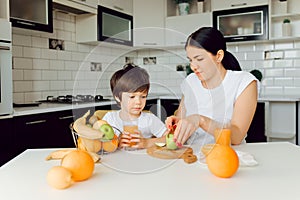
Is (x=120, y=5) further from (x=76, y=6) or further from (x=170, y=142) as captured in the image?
(x=170, y=142)

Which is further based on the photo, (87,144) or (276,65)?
(276,65)

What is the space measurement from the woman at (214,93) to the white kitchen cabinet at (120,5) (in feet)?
6.61

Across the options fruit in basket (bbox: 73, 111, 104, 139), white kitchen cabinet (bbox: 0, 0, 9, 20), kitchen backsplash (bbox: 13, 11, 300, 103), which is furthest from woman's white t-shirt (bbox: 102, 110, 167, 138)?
white kitchen cabinet (bbox: 0, 0, 9, 20)

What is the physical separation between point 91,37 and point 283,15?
1.98 metres

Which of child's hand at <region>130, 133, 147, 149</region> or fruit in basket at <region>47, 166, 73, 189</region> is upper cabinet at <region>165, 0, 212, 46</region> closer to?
child's hand at <region>130, 133, 147, 149</region>

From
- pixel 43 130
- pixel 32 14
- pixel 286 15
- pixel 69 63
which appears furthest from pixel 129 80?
pixel 286 15

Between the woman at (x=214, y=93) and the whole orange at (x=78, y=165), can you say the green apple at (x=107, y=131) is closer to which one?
the whole orange at (x=78, y=165)

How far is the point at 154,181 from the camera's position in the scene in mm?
859

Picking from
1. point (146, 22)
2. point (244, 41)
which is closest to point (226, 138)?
point (244, 41)

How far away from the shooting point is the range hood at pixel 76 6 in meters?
2.79

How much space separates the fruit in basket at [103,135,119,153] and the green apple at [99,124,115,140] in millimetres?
49

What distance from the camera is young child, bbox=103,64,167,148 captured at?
995mm

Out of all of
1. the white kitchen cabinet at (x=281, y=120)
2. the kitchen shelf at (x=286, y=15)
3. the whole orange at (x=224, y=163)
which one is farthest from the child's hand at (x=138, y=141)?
the kitchen shelf at (x=286, y=15)

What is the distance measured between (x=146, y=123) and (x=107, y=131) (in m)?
0.17
